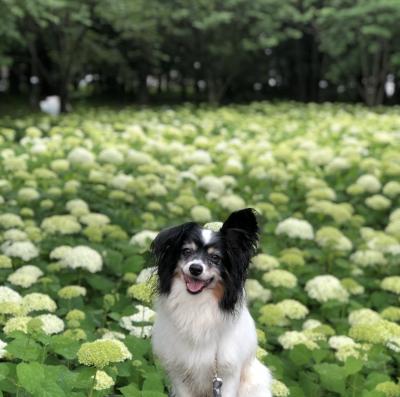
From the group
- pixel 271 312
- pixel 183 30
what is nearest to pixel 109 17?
pixel 183 30

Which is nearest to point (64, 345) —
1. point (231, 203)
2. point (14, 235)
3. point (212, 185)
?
point (14, 235)

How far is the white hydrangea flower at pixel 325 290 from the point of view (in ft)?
18.0

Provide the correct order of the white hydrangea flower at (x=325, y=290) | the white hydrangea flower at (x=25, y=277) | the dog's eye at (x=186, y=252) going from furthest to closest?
the white hydrangea flower at (x=325, y=290), the white hydrangea flower at (x=25, y=277), the dog's eye at (x=186, y=252)

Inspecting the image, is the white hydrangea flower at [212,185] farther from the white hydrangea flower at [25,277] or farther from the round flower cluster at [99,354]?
the round flower cluster at [99,354]

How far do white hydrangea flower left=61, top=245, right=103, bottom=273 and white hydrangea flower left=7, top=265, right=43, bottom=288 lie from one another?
26 centimetres

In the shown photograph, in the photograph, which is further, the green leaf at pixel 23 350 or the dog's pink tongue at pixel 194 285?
the green leaf at pixel 23 350

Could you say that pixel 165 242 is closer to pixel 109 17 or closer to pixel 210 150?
pixel 210 150

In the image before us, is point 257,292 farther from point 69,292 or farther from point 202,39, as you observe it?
point 202,39

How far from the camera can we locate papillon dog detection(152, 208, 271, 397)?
2.66 meters

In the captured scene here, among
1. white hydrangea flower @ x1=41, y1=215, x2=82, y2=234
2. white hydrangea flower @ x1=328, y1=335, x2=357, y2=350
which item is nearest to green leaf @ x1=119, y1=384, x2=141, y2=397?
white hydrangea flower @ x1=328, y1=335, x2=357, y2=350

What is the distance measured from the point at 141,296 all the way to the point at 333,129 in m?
12.6

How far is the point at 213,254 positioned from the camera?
2656 millimetres

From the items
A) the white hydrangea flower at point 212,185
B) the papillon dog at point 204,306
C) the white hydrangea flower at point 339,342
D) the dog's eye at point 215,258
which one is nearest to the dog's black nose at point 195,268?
the papillon dog at point 204,306

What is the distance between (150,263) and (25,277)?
985mm
